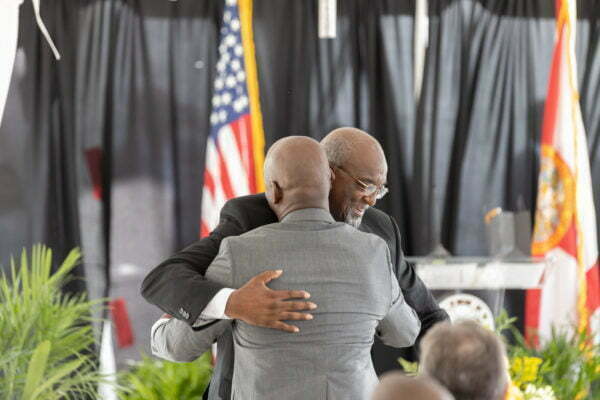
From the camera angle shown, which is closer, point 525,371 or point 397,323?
point 397,323

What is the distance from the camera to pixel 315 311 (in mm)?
1963

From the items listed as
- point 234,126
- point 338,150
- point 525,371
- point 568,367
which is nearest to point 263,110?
point 234,126

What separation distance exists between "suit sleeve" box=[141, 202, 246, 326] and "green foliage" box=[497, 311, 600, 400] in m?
2.13

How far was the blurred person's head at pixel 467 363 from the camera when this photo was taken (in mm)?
1413

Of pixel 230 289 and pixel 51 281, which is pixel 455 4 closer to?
pixel 51 281

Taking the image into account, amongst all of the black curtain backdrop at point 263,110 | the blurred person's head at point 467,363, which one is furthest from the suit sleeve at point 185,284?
the black curtain backdrop at point 263,110

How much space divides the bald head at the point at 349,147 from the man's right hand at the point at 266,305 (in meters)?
0.56

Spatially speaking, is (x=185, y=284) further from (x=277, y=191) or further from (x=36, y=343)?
(x=36, y=343)

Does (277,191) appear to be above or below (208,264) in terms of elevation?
above

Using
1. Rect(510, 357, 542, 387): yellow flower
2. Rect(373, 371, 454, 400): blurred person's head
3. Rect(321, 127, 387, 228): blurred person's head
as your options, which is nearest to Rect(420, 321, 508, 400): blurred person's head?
Rect(373, 371, 454, 400): blurred person's head

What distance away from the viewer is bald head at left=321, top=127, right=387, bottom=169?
2.41m

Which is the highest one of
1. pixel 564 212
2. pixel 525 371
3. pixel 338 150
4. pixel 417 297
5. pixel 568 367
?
pixel 338 150

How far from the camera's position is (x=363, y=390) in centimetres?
203

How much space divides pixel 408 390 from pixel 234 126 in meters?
4.00
